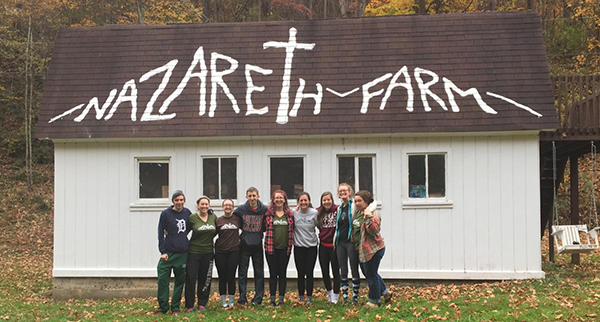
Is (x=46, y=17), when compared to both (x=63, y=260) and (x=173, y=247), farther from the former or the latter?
(x=173, y=247)

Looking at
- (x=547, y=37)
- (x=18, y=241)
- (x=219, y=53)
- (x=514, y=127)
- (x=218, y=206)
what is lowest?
(x=18, y=241)

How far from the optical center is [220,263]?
1185 cm

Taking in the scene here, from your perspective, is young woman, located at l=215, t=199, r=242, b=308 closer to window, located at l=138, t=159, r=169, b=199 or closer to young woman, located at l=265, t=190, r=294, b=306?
young woman, located at l=265, t=190, r=294, b=306

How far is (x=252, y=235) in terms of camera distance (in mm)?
11742

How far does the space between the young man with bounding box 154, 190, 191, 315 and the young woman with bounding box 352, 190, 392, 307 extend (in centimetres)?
277

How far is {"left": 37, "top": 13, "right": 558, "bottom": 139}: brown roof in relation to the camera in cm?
1433

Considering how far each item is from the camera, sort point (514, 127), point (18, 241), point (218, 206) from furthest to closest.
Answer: point (18, 241)
point (218, 206)
point (514, 127)

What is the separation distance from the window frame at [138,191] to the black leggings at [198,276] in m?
3.31

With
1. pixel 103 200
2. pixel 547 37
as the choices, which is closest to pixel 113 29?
pixel 103 200

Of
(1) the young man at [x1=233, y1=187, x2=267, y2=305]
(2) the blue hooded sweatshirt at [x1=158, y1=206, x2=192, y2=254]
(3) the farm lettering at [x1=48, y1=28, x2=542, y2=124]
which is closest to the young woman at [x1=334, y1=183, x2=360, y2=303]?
(1) the young man at [x1=233, y1=187, x2=267, y2=305]

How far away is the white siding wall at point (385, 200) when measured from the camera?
46.4 feet

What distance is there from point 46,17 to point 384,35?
21711mm

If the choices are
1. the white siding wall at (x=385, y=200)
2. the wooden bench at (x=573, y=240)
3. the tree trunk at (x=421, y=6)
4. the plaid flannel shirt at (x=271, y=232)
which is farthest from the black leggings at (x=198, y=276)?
the tree trunk at (x=421, y=6)

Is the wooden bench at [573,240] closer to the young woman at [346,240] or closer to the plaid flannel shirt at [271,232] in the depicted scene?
the young woman at [346,240]
